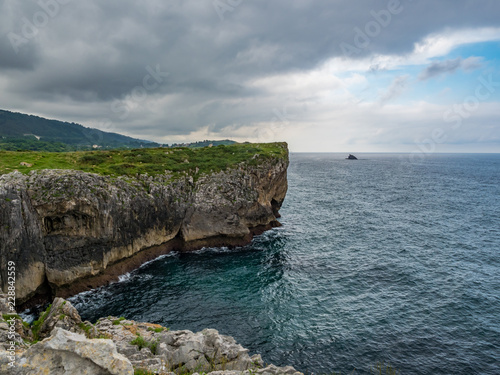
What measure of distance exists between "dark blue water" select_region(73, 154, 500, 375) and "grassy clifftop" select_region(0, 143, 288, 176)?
15762mm

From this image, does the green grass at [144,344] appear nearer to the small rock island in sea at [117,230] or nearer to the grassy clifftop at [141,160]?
the small rock island in sea at [117,230]

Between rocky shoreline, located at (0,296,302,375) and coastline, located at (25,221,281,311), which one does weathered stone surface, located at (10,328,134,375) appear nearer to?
rocky shoreline, located at (0,296,302,375)

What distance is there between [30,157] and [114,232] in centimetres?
1846

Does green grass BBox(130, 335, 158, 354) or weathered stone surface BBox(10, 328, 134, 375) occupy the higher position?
weathered stone surface BBox(10, 328, 134, 375)

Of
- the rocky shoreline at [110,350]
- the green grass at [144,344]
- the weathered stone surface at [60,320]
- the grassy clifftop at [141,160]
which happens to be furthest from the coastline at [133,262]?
the green grass at [144,344]

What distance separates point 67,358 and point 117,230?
30.9 meters

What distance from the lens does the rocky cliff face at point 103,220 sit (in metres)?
29.6

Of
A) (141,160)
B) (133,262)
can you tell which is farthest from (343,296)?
(141,160)

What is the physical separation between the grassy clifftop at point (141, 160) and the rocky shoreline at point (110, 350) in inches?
991

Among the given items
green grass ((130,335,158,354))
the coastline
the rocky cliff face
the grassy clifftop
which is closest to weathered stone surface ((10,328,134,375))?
green grass ((130,335,158,354))

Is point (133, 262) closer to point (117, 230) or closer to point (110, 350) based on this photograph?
point (117, 230)

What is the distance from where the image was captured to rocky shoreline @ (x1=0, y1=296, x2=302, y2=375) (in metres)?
8.73

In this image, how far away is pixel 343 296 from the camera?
32312 mm

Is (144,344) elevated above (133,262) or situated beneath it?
elevated above
